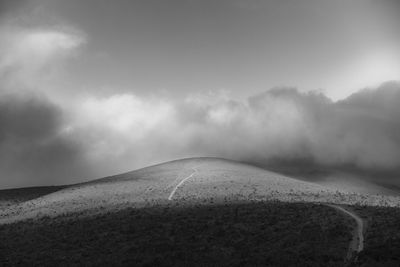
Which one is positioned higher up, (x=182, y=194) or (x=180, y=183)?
(x=180, y=183)

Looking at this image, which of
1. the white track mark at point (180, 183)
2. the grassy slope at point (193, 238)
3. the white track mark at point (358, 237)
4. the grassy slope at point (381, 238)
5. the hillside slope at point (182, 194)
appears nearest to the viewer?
the grassy slope at point (381, 238)

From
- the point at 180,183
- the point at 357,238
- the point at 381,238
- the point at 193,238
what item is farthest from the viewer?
the point at 180,183

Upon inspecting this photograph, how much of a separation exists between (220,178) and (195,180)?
5.01m

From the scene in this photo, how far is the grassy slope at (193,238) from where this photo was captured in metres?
24.8

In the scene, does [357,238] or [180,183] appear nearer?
[357,238]

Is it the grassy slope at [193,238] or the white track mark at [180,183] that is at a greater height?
the white track mark at [180,183]

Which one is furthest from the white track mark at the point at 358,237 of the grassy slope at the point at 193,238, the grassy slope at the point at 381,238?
the grassy slope at the point at 193,238

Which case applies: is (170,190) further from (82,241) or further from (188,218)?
(82,241)

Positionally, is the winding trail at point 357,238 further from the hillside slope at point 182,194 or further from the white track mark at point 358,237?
the hillside slope at point 182,194

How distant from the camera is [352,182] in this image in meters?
125

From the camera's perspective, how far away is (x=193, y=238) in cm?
3066

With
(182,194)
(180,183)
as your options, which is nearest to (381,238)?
(182,194)

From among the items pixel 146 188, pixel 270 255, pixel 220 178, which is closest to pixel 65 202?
pixel 146 188

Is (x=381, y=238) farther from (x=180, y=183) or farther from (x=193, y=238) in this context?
(x=180, y=183)
